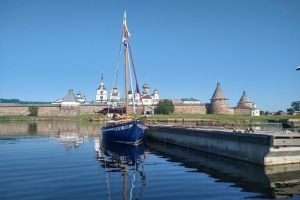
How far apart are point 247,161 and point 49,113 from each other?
376 feet

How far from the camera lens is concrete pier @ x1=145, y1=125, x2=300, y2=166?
14758mm

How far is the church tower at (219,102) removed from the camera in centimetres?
11238

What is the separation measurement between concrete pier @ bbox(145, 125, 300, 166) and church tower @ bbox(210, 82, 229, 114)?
92069 mm

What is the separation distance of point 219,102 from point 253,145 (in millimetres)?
99497

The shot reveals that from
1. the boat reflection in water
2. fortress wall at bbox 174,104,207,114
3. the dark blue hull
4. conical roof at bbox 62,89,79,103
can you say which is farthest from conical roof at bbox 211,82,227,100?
the boat reflection in water

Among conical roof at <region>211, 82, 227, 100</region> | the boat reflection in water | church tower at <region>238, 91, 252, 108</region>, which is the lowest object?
the boat reflection in water

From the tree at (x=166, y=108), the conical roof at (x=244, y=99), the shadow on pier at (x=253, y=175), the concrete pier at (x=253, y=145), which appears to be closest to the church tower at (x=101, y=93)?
the tree at (x=166, y=108)

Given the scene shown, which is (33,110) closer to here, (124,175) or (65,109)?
(65,109)

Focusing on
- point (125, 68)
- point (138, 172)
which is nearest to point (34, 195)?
point (138, 172)

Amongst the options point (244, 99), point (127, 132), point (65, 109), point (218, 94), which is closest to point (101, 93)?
point (65, 109)

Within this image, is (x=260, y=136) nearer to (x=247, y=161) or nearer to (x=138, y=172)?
(x=247, y=161)

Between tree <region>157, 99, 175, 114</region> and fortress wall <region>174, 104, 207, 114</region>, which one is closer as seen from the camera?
tree <region>157, 99, 175, 114</region>

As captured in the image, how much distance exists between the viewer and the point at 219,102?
371 ft

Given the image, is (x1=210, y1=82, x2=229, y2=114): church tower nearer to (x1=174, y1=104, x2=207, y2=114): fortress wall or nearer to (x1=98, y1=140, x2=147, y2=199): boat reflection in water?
(x1=174, y1=104, x2=207, y2=114): fortress wall
